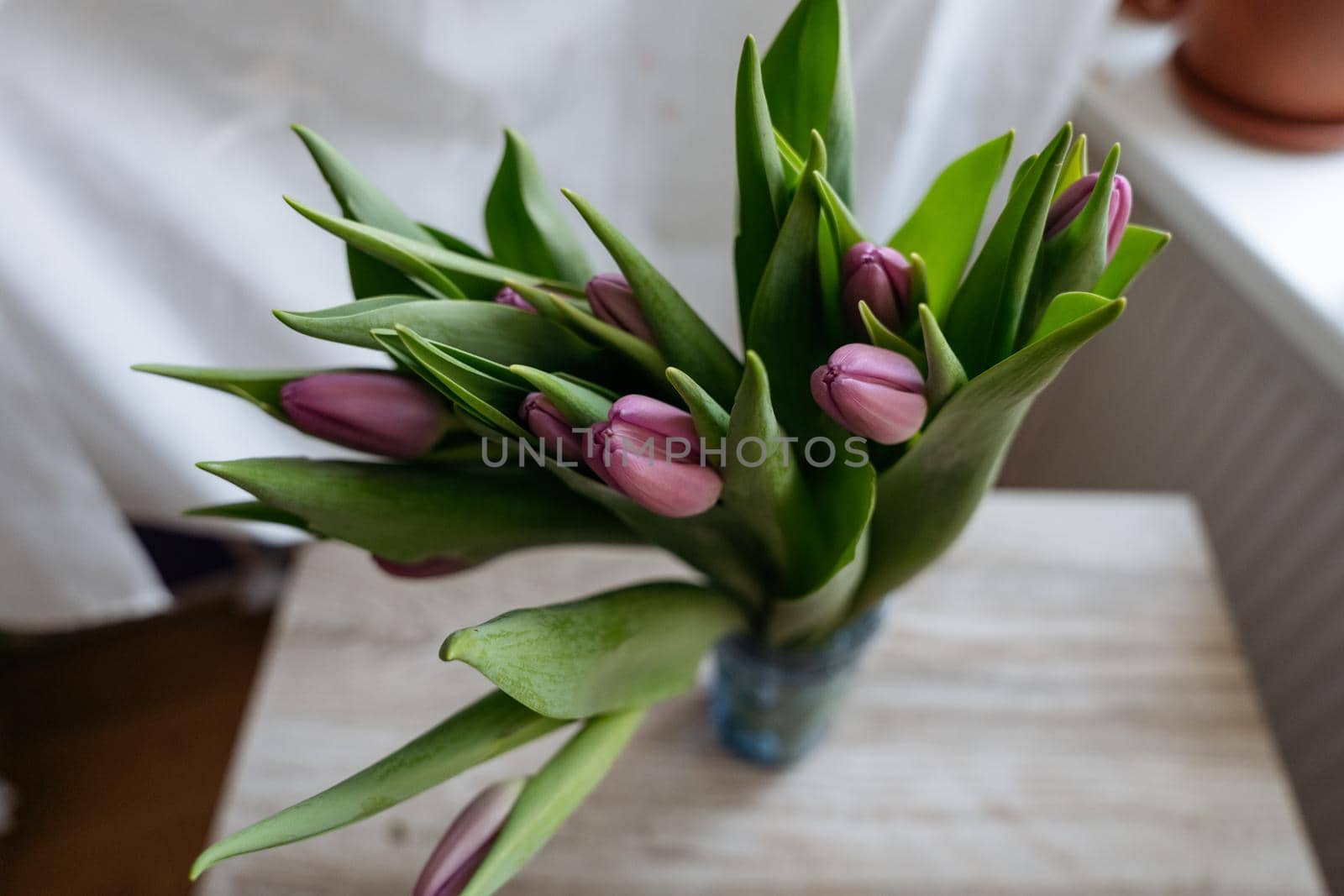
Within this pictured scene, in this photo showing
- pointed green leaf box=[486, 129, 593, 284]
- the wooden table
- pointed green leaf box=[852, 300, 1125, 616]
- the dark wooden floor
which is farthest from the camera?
the dark wooden floor

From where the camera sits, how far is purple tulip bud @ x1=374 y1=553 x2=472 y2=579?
36 cm

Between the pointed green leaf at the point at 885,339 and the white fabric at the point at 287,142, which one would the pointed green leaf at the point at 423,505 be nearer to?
the pointed green leaf at the point at 885,339

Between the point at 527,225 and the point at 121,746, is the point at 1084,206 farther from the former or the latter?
the point at 121,746

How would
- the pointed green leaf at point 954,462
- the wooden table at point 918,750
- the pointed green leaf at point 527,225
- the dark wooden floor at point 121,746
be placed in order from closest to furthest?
the pointed green leaf at point 954,462 → the pointed green leaf at point 527,225 → the wooden table at point 918,750 → the dark wooden floor at point 121,746

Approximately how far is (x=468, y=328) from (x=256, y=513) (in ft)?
0.41

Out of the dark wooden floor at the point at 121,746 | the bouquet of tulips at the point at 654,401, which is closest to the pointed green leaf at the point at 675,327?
the bouquet of tulips at the point at 654,401

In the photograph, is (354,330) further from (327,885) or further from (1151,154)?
(1151,154)

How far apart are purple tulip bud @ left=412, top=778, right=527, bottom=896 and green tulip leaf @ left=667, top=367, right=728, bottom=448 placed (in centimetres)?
15

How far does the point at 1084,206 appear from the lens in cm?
28

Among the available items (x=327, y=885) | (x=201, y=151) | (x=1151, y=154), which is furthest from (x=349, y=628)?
(x=1151, y=154)

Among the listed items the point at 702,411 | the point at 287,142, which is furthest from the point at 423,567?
the point at 287,142

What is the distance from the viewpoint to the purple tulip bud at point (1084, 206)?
0.28m

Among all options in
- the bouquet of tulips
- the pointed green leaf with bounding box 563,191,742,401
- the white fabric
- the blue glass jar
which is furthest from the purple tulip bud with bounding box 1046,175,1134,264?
the white fabric

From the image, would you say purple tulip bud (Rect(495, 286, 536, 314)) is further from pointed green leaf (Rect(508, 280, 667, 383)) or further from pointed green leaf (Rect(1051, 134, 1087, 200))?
pointed green leaf (Rect(1051, 134, 1087, 200))
